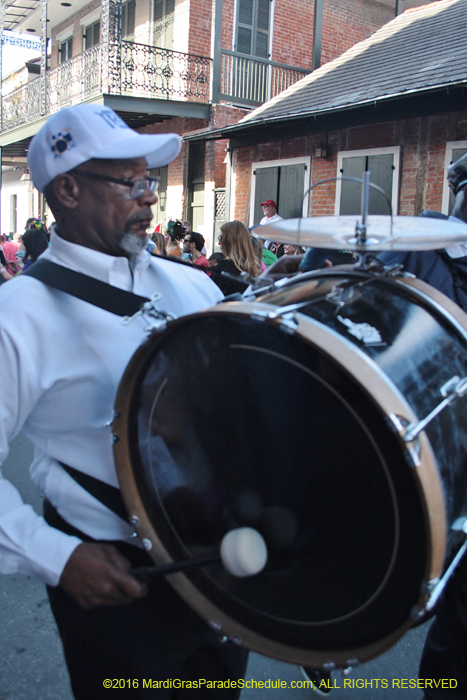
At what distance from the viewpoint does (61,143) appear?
4.62ft

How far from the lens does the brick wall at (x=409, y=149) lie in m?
8.91

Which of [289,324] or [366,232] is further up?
[366,232]

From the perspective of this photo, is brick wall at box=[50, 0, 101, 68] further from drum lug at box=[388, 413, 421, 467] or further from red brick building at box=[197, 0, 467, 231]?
drum lug at box=[388, 413, 421, 467]

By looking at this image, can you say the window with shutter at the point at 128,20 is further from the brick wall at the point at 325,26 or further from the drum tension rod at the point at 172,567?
the drum tension rod at the point at 172,567

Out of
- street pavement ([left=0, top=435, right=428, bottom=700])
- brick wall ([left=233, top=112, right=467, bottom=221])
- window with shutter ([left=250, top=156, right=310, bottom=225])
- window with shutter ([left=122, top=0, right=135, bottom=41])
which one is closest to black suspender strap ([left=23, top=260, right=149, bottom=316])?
street pavement ([left=0, top=435, right=428, bottom=700])

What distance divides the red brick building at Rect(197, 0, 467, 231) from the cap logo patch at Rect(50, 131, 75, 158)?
21.5ft

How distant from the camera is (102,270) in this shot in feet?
4.71

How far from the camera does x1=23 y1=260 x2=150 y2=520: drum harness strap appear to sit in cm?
136

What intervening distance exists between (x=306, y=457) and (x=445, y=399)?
30 centimetres

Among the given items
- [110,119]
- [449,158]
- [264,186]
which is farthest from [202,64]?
[110,119]

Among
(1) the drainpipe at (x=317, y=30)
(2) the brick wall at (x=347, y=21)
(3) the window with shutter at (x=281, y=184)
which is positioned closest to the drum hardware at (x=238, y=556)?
(3) the window with shutter at (x=281, y=184)

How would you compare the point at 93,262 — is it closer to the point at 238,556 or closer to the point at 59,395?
the point at 59,395

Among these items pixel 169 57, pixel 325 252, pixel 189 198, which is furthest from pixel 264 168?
pixel 325 252

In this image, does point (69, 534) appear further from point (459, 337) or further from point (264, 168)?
point (264, 168)
